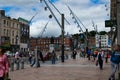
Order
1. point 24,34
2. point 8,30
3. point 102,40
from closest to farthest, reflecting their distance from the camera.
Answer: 1. point 102,40
2. point 8,30
3. point 24,34

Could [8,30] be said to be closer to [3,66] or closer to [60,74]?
[60,74]

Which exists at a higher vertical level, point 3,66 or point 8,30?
point 8,30

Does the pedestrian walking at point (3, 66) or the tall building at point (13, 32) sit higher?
the tall building at point (13, 32)

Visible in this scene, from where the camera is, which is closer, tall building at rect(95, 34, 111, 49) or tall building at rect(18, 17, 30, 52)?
tall building at rect(95, 34, 111, 49)

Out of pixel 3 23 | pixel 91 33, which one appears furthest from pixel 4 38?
pixel 91 33

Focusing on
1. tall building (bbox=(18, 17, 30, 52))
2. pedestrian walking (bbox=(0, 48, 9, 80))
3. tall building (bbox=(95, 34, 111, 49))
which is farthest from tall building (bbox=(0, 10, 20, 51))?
pedestrian walking (bbox=(0, 48, 9, 80))

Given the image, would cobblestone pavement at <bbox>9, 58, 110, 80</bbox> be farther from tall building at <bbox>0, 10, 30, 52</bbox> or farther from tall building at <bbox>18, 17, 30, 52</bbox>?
tall building at <bbox>18, 17, 30, 52</bbox>

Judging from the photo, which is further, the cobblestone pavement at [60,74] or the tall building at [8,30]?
the tall building at [8,30]

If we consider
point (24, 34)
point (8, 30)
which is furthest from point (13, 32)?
point (24, 34)

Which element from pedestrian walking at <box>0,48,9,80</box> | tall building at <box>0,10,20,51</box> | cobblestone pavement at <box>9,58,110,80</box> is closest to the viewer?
pedestrian walking at <box>0,48,9,80</box>

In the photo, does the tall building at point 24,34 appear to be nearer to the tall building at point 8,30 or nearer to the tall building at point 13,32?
the tall building at point 13,32

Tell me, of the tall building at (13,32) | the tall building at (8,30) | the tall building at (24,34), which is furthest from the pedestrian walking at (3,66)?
the tall building at (24,34)

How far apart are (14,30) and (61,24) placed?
6994 cm

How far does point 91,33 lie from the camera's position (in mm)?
151875
